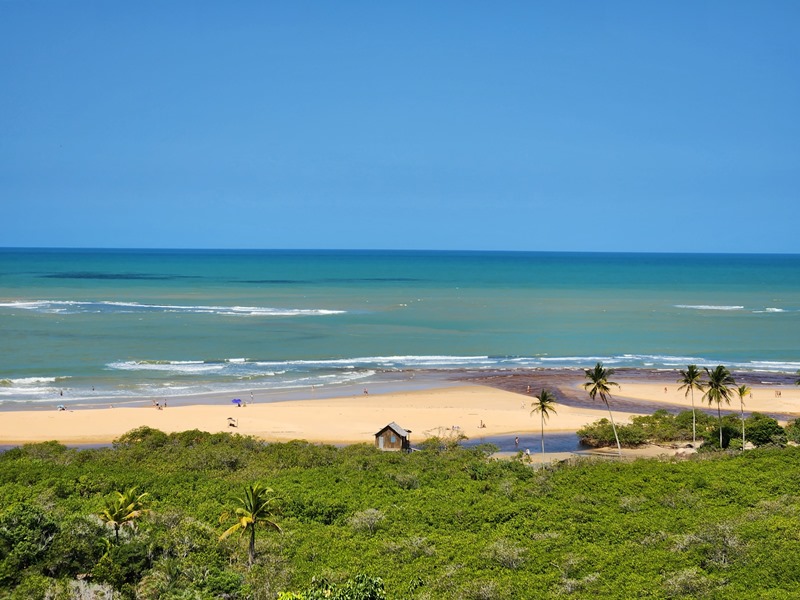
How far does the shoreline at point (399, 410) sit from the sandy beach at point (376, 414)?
0.07m

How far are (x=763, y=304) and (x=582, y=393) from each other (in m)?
98.5

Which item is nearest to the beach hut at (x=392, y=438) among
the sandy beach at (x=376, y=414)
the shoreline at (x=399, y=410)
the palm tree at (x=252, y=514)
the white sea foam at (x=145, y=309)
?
the shoreline at (x=399, y=410)

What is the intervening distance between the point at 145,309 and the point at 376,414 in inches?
3191

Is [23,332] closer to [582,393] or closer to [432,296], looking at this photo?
[582,393]

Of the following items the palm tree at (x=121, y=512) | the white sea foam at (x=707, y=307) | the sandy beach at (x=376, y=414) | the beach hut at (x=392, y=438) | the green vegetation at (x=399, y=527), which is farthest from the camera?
the white sea foam at (x=707, y=307)

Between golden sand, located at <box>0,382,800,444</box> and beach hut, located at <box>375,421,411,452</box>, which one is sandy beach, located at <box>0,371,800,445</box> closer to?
golden sand, located at <box>0,382,800,444</box>

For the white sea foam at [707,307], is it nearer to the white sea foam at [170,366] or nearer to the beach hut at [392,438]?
the white sea foam at [170,366]

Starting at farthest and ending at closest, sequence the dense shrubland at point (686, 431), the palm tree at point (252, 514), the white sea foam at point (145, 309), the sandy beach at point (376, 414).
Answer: the white sea foam at point (145, 309) < the sandy beach at point (376, 414) < the dense shrubland at point (686, 431) < the palm tree at point (252, 514)

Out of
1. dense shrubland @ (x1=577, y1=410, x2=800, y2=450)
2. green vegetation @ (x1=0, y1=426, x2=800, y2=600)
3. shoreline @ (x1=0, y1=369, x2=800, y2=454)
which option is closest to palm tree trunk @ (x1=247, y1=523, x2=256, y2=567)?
green vegetation @ (x1=0, y1=426, x2=800, y2=600)

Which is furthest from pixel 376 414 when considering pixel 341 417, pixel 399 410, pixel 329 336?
pixel 329 336

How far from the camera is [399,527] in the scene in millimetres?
32250

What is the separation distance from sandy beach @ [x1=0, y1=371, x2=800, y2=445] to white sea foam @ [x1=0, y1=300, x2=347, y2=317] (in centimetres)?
6226

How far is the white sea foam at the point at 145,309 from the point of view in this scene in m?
127

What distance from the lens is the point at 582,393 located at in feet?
234
